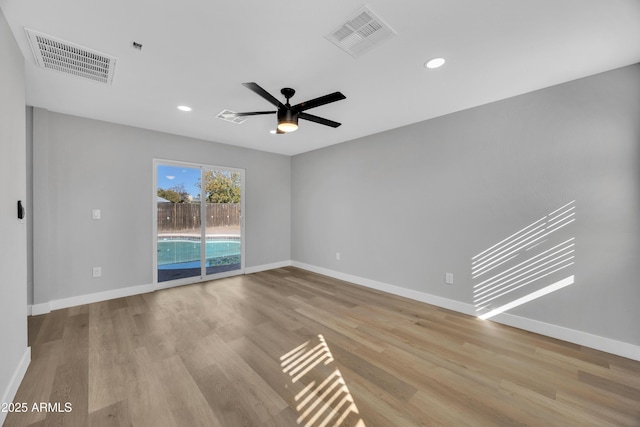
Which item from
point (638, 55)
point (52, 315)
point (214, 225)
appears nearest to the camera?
point (638, 55)

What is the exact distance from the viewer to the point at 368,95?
2762mm

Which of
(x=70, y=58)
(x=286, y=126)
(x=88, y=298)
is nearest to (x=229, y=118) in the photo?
(x=286, y=126)

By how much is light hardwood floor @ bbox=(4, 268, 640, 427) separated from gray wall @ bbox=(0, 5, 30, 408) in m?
0.34

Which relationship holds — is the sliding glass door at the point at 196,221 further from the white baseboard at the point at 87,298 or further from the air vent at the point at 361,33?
the air vent at the point at 361,33

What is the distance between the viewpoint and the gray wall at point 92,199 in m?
3.12

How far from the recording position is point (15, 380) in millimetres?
1725

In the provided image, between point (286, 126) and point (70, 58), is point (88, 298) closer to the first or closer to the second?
point (70, 58)

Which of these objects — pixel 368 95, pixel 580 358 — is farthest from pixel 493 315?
pixel 368 95

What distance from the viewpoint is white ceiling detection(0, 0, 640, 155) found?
1598 millimetres

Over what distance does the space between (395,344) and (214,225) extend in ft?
12.3

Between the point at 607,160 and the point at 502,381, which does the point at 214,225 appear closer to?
the point at 502,381

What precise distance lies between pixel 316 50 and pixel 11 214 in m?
2.53

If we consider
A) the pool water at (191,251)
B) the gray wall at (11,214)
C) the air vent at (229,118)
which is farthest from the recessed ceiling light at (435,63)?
the pool water at (191,251)

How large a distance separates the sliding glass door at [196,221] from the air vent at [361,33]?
3517mm
